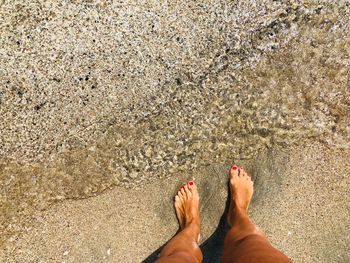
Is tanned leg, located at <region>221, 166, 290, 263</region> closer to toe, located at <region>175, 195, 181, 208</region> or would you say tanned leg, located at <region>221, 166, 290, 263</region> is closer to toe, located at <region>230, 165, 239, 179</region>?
toe, located at <region>230, 165, 239, 179</region>

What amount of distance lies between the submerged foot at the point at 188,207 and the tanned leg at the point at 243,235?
0.27 meters

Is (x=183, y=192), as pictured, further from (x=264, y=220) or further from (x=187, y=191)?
(x=264, y=220)

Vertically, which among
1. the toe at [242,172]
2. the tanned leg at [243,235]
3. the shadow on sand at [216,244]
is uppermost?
the toe at [242,172]

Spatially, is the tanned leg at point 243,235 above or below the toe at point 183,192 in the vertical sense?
above

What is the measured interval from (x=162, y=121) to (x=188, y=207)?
72cm

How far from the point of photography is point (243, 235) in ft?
10.8

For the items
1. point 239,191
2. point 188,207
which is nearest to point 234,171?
point 239,191

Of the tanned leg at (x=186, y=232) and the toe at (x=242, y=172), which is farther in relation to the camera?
the toe at (x=242, y=172)

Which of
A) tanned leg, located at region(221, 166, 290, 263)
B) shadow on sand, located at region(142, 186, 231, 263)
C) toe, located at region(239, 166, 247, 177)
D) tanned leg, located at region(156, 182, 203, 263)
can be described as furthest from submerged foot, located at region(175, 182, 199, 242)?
toe, located at region(239, 166, 247, 177)

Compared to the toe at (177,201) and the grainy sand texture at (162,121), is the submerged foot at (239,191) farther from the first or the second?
the toe at (177,201)

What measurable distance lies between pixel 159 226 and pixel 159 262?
0.52m

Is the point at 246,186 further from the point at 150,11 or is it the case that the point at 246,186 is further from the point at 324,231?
the point at 150,11

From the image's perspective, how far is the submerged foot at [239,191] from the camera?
3.57m

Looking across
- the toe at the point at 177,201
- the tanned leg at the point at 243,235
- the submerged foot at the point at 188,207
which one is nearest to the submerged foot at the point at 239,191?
the tanned leg at the point at 243,235
